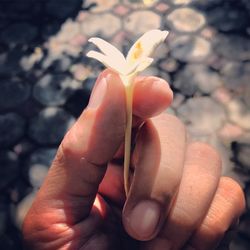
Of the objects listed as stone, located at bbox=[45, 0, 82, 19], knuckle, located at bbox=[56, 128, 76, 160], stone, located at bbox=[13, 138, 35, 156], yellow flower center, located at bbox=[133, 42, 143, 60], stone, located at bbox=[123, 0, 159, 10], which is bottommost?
stone, located at bbox=[13, 138, 35, 156]

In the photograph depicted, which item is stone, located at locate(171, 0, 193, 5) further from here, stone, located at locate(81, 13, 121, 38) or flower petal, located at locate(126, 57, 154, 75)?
flower petal, located at locate(126, 57, 154, 75)

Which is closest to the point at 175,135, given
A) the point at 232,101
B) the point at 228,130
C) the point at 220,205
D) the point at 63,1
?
the point at 220,205

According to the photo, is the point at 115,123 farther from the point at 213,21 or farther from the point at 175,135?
the point at 213,21

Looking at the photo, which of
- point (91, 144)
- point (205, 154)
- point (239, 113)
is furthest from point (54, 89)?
point (91, 144)

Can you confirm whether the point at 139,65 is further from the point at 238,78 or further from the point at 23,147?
the point at 238,78

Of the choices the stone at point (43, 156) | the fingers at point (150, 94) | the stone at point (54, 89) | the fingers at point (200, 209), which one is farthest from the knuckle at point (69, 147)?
the stone at point (54, 89)

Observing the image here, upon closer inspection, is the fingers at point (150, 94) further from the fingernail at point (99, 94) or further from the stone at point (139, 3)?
the stone at point (139, 3)

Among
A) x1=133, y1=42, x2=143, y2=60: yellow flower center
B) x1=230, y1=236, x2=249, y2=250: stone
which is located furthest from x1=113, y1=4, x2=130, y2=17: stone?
x1=133, y1=42, x2=143, y2=60: yellow flower center
